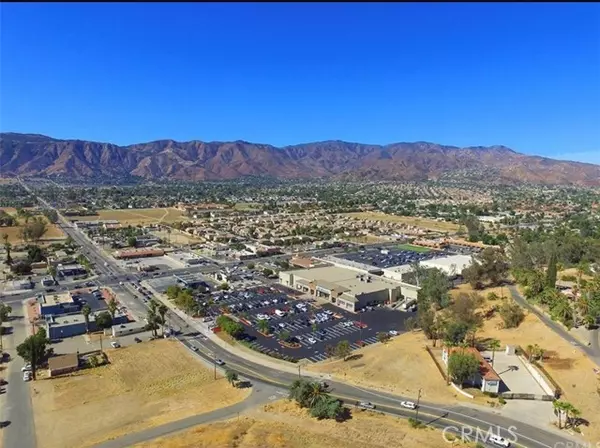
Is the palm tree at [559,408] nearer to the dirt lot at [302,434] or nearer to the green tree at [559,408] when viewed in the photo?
the green tree at [559,408]

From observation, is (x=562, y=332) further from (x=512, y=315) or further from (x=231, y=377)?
(x=231, y=377)

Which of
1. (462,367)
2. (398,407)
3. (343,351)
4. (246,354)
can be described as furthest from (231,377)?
(462,367)

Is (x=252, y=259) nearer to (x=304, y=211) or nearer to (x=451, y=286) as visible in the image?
(x=451, y=286)

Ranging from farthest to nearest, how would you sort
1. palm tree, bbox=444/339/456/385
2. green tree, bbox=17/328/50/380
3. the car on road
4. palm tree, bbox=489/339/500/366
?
1. palm tree, bbox=489/339/500/366
2. green tree, bbox=17/328/50/380
3. palm tree, bbox=444/339/456/385
4. the car on road

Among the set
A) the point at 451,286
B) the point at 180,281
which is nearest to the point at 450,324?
the point at 451,286

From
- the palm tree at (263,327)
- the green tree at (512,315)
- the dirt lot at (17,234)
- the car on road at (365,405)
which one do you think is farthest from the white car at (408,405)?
the dirt lot at (17,234)

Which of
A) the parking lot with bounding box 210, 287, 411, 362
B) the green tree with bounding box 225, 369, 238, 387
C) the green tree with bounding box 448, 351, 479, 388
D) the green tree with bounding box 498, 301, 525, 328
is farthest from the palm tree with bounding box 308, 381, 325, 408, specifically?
the green tree with bounding box 498, 301, 525, 328

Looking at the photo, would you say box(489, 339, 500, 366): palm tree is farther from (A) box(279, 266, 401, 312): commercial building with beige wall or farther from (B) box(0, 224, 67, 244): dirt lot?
(B) box(0, 224, 67, 244): dirt lot
